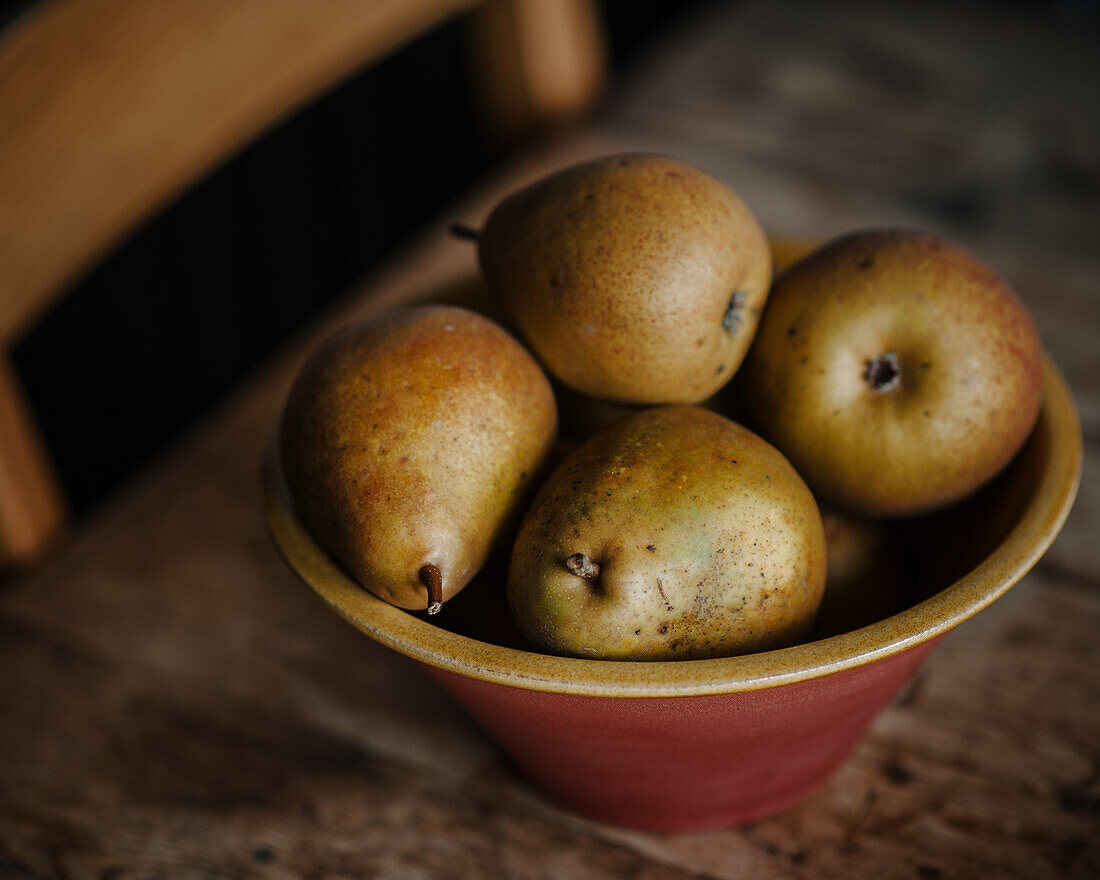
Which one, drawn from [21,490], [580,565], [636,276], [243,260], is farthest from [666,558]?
[243,260]

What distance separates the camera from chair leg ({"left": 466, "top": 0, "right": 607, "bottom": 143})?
1.24 metres

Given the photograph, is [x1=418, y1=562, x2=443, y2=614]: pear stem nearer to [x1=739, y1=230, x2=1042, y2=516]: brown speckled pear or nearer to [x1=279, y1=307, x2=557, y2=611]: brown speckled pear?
[x1=279, y1=307, x2=557, y2=611]: brown speckled pear

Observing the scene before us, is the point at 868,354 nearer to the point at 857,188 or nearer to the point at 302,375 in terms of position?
the point at 302,375

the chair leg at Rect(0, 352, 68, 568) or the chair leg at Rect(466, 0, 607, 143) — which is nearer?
the chair leg at Rect(0, 352, 68, 568)

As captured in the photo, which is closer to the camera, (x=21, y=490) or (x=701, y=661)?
(x=701, y=661)

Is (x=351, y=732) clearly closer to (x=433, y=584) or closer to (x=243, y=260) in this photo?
(x=433, y=584)

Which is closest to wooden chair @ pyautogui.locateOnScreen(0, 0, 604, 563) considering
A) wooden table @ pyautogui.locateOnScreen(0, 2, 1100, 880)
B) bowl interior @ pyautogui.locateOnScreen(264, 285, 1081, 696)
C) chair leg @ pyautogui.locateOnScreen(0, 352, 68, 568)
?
chair leg @ pyautogui.locateOnScreen(0, 352, 68, 568)

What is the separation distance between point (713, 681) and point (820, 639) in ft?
0.31

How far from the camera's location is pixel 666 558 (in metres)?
0.46

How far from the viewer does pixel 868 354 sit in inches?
21.2

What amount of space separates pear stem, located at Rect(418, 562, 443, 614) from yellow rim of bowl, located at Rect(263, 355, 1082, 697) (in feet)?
0.04

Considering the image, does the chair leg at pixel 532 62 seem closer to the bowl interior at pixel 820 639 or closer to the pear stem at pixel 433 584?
the bowl interior at pixel 820 639

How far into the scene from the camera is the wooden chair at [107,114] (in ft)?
2.58

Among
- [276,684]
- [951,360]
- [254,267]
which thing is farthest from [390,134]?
[951,360]
